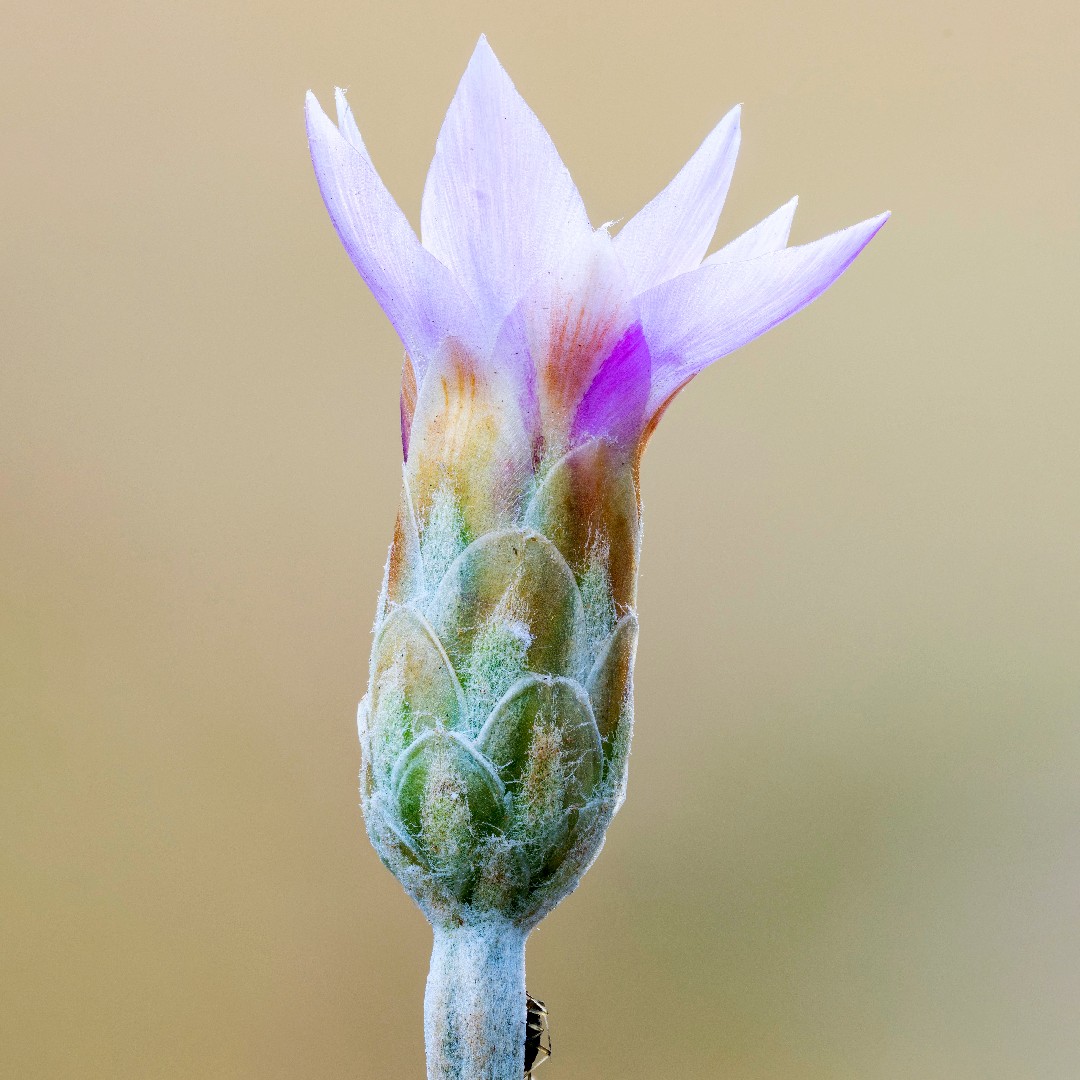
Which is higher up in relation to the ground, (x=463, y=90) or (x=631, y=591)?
(x=463, y=90)

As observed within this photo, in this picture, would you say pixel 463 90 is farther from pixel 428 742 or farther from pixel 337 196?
pixel 428 742

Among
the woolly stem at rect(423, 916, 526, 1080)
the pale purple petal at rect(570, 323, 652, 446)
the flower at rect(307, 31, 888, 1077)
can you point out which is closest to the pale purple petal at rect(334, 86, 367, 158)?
the flower at rect(307, 31, 888, 1077)

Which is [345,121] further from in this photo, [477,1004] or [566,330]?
[477,1004]

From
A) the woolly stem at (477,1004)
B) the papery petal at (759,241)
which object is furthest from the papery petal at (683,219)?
the woolly stem at (477,1004)

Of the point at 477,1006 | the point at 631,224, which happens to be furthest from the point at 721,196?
the point at 477,1006

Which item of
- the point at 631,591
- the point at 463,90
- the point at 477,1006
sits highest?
the point at 463,90

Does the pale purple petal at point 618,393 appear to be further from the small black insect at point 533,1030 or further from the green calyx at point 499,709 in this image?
the small black insect at point 533,1030

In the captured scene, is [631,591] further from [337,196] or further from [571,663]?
[337,196]
